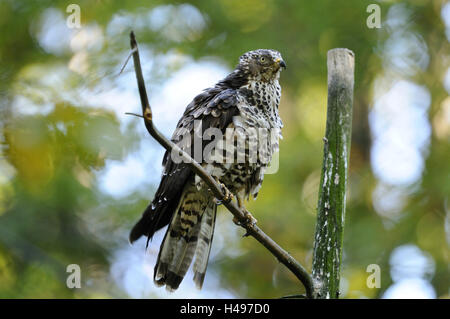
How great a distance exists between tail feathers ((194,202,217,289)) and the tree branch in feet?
2.57

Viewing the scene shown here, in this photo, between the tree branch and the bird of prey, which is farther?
the bird of prey

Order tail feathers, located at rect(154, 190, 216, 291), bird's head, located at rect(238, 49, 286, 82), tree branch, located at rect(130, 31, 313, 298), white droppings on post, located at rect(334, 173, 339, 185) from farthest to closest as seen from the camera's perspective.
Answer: bird's head, located at rect(238, 49, 286, 82) → tail feathers, located at rect(154, 190, 216, 291) → white droppings on post, located at rect(334, 173, 339, 185) → tree branch, located at rect(130, 31, 313, 298)

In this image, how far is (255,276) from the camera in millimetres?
6977

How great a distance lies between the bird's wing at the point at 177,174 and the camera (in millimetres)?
4094

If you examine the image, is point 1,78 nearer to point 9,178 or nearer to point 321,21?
point 9,178

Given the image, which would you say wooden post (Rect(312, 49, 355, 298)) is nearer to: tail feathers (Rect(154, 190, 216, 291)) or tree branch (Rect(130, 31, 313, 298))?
tree branch (Rect(130, 31, 313, 298))

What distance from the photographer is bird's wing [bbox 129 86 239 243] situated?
409 centimetres

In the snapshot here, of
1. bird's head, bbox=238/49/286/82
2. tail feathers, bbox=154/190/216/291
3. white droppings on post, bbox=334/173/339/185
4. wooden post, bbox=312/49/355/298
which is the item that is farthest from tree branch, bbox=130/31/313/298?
bird's head, bbox=238/49/286/82

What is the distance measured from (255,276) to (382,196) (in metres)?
2.04

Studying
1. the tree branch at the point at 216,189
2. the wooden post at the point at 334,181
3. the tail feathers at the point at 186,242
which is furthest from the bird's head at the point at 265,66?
the tree branch at the point at 216,189

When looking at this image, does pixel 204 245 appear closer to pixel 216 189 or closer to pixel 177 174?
pixel 177 174
